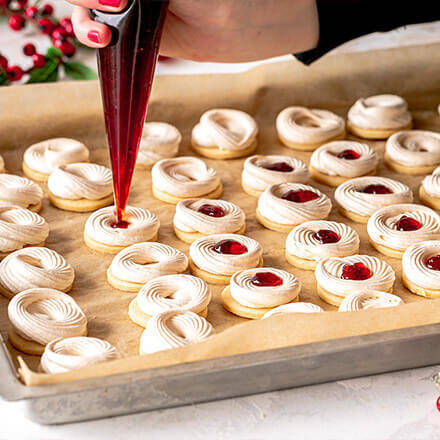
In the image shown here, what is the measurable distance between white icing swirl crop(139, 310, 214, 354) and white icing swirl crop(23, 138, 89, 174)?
86 cm

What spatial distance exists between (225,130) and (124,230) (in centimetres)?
59

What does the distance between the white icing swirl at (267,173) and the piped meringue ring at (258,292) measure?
481mm

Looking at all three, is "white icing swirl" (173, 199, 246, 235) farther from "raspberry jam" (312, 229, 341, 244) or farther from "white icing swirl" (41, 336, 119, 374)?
"white icing swirl" (41, 336, 119, 374)

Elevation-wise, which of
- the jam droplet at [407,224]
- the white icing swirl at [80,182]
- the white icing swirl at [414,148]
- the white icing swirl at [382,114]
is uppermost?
the white icing swirl at [382,114]

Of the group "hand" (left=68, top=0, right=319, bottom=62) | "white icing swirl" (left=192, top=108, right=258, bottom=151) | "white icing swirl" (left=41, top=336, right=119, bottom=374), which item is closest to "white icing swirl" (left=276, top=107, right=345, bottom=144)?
"white icing swirl" (left=192, top=108, right=258, bottom=151)

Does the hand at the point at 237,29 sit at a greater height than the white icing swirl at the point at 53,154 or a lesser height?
greater

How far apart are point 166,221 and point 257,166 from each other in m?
0.34

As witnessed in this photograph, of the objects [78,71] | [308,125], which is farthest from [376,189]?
[78,71]

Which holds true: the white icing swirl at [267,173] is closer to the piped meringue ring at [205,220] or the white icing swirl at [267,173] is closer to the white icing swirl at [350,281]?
the piped meringue ring at [205,220]

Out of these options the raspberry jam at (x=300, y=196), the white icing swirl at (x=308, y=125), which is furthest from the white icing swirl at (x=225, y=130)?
the raspberry jam at (x=300, y=196)

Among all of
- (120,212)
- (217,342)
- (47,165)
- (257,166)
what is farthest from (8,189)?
(217,342)

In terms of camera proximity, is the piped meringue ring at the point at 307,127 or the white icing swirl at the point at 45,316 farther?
the piped meringue ring at the point at 307,127

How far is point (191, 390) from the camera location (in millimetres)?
1408

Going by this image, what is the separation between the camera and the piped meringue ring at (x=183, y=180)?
2.21 m
